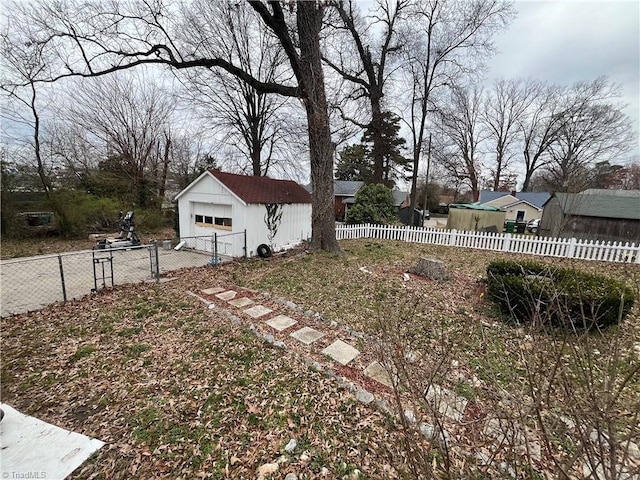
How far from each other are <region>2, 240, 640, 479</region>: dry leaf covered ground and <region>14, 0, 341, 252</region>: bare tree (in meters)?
5.36

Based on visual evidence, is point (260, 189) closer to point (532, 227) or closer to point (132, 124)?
point (132, 124)

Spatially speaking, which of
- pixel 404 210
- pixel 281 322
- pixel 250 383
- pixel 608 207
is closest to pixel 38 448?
pixel 250 383

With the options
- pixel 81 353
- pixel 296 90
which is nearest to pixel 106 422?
pixel 81 353

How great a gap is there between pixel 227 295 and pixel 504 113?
32113mm

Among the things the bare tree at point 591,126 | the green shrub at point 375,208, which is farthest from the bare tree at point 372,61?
the bare tree at point 591,126

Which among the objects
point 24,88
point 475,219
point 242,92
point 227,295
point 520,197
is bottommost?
point 227,295

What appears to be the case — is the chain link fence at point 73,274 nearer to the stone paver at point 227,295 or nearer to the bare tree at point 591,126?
the stone paver at point 227,295

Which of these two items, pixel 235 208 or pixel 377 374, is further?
pixel 235 208

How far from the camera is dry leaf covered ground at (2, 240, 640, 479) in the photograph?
1946mm

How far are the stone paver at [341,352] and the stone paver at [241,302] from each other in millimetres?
2163

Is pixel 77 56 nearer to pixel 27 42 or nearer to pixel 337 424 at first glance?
pixel 27 42

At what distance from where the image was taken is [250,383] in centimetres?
315

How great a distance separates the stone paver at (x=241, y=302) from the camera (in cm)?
530

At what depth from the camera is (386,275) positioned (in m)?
7.13
